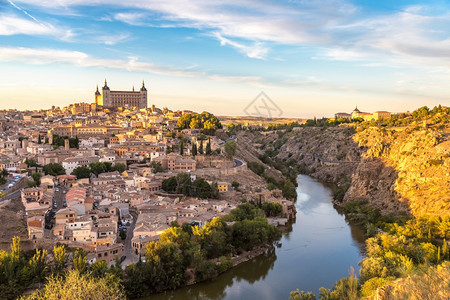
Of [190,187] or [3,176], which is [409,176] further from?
[3,176]

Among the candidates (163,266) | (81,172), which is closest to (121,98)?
(81,172)

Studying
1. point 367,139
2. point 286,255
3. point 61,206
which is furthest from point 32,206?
point 367,139

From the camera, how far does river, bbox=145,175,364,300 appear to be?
12688 millimetres

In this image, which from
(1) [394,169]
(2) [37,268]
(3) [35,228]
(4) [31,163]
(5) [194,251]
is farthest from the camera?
(1) [394,169]

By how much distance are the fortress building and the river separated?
40233 mm

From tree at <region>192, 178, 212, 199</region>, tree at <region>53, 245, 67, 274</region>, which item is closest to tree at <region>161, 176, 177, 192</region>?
tree at <region>192, 178, 212, 199</region>

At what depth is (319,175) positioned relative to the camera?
36.9 metres

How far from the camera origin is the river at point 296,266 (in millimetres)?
12688

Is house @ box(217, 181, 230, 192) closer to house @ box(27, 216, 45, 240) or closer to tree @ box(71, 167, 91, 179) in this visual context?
tree @ box(71, 167, 91, 179)

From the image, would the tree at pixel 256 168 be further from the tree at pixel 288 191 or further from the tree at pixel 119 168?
the tree at pixel 119 168

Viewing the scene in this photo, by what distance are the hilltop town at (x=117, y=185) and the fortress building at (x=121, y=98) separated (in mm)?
18121

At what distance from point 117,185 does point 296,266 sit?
10.2 metres

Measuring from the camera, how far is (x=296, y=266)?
14648mm

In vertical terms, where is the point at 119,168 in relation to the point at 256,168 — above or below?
above
